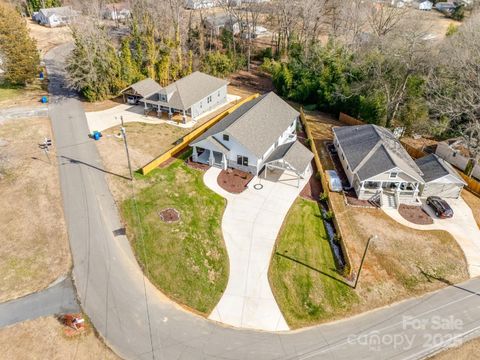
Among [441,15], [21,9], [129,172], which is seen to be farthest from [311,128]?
[21,9]

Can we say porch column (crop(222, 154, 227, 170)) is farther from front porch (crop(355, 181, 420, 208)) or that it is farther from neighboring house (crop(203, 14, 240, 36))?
neighboring house (crop(203, 14, 240, 36))

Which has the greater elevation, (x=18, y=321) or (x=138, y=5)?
(x=138, y=5)

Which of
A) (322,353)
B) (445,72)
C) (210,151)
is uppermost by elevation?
(445,72)

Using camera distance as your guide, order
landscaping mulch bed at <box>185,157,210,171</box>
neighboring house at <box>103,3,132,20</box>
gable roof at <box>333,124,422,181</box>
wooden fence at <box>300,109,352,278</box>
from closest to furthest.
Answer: wooden fence at <box>300,109,352,278</box> < gable roof at <box>333,124,422,181</box> < landscaping mulch bed at <box>185,157,210,171</box> < neighboring house at <box>103,3,132,20</box>

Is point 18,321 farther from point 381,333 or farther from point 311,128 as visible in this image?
point 311,128

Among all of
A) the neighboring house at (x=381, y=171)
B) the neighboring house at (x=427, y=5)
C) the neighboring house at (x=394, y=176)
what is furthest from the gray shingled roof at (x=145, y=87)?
the neighboring house at (x=427, y=5)

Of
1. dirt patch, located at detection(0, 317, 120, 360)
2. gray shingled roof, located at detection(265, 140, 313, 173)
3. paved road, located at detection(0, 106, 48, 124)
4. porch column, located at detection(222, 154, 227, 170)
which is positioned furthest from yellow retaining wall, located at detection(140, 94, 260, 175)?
paved road, located at detection(0, 106, 48, 124)

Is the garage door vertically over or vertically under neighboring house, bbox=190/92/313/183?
under

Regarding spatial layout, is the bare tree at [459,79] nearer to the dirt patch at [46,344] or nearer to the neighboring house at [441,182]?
the neighboring house at [441,182]
